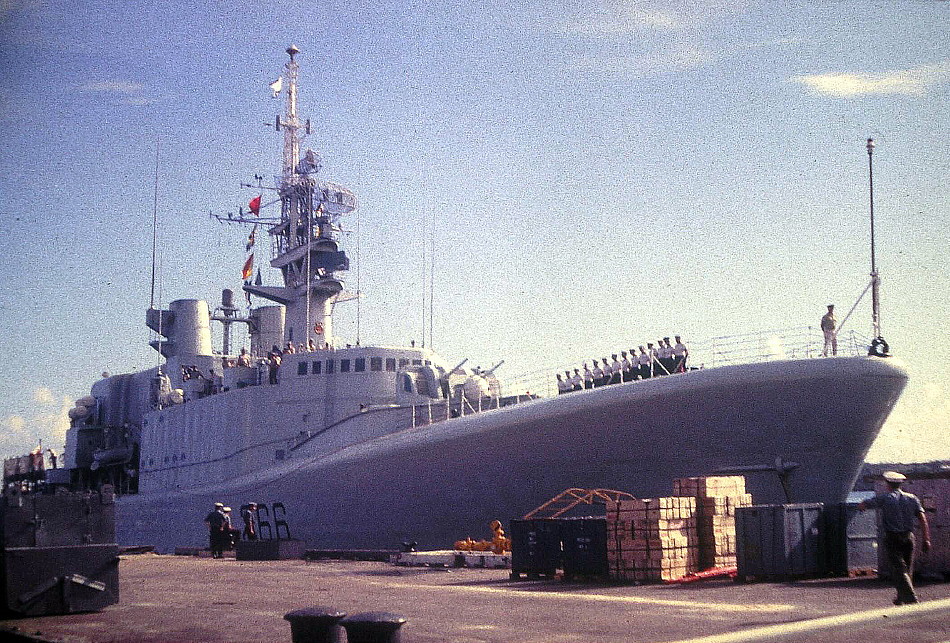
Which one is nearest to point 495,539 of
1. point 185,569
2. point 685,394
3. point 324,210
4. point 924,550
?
point 685,394

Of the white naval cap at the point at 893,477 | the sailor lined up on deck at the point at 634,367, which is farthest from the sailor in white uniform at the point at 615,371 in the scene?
the white naval cap at the point at 893,477

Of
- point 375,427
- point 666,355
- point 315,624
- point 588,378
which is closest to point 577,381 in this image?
point 588,378

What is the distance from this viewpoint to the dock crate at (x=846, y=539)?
13664 millimetres

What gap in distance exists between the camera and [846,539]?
1370 centimetres

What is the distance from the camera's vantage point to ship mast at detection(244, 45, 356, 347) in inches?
1350

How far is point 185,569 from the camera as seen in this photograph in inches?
731

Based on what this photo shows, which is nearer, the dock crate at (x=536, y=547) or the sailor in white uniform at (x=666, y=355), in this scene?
the dock crate at (x=536, y=547)

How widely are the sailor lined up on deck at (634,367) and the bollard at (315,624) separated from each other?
14.0 meters

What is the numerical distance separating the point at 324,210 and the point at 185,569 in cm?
1826

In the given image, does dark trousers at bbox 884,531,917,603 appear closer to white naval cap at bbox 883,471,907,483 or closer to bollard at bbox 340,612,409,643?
white naval cap at bbox 883,471,907,483

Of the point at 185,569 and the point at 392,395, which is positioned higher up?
the point at 392,395

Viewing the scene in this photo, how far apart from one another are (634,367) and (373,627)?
15595 millimetres

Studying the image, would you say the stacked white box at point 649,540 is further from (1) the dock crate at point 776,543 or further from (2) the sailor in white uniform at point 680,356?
(2) the sailor in white uniform at point 680,356

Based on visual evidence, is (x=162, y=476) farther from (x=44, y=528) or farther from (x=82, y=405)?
(x=44, y=528)
